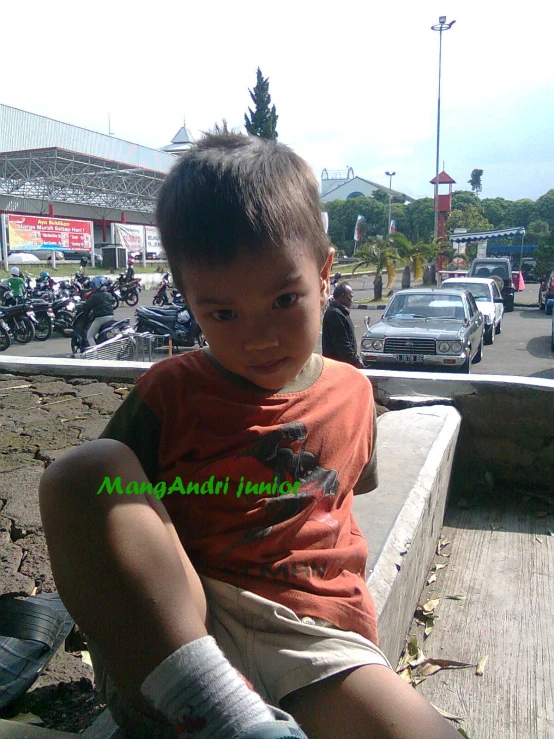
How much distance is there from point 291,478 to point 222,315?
0.39 metres

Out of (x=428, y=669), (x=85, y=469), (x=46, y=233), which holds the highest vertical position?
(x=46, y=233)

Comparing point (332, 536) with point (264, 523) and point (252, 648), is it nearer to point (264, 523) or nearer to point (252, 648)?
point (264, 523)

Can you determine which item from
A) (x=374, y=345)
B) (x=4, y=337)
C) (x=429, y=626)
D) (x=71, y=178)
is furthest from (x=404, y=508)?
(x=71, y=178)

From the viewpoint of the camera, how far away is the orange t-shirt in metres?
1.29

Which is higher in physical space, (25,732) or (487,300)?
(487,300)

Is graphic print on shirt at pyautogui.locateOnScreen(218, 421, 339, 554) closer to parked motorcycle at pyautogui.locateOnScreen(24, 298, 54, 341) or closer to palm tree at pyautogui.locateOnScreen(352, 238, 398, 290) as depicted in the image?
parked motorcycle at pyautogui.locateOnScreen(24, 298, 54, 341)

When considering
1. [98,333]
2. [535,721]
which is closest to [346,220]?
[98,333]

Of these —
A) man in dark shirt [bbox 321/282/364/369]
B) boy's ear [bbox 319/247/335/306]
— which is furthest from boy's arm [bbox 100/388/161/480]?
man in dark shirt [bbox 321/282/364/369]

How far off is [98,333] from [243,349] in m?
8.88

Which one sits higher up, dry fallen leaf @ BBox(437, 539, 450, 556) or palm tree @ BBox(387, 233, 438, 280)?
palm tree @ BBox(387, 233, 438, 280)

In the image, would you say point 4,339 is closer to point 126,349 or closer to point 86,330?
point 86,330

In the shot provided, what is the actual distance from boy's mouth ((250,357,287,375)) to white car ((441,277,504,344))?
473 inches

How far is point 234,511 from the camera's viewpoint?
1318 millimetres

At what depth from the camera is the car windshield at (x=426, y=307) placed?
31.1 feet
